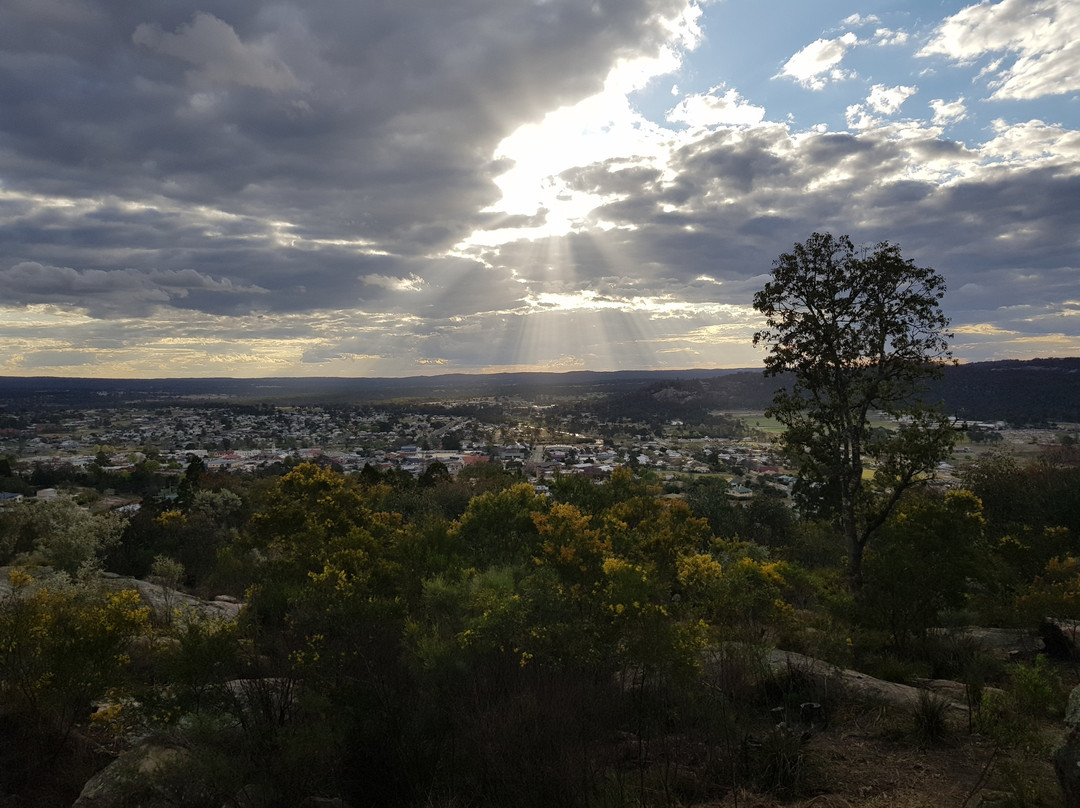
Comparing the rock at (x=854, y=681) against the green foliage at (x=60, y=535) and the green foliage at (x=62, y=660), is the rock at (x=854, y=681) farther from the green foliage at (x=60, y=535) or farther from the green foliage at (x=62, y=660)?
the green foliage at (x=60, y=535)

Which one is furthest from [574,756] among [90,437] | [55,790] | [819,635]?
[90,437]

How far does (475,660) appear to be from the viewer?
25.9ft

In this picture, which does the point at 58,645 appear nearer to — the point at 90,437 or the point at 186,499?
the point at 186,499

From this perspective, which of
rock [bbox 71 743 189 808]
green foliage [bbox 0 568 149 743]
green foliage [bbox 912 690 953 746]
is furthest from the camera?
green foliage [bbox 0 568 149 743]

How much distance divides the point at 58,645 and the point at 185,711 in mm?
1965

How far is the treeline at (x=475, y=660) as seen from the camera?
6383 millimetres

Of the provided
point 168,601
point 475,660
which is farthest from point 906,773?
point 168,601

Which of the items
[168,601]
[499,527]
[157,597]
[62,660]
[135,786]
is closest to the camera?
[135,786]

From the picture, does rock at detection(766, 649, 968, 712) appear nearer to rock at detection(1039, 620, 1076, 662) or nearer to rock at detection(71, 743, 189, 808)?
rock at detection(1039, 620, 1076, 662)

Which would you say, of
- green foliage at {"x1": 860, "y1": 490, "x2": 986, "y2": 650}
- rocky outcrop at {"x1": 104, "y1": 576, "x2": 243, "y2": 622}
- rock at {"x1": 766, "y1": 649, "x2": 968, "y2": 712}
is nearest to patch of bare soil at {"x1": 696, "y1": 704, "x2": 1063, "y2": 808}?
rock at {"x1": 766, "y1": 649, "x2": 968, "y2": 712}

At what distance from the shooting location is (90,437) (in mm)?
106875

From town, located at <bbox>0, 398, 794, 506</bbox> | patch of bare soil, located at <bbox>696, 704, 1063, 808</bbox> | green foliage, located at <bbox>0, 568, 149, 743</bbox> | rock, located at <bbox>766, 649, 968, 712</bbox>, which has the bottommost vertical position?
town, located at <bbox>0, 398, 794, 506</bbox>

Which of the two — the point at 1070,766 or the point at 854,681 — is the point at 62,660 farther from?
the point at 1070,766

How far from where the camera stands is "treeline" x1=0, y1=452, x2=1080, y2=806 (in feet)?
20.9
